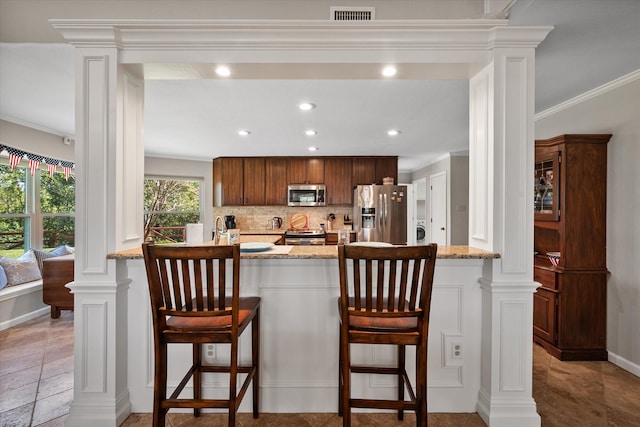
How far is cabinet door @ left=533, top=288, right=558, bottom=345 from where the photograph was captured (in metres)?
2.64

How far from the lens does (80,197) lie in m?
Answer: 1.71

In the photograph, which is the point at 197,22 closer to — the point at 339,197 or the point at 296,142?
the point at 296,142

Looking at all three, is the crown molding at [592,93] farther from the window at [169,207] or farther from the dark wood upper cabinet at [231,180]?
the window at [169,207]

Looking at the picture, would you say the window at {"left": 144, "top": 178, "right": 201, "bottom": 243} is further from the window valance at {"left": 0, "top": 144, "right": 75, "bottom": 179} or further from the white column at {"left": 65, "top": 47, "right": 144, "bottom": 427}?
the white column at {"left": 65, "top": 47, "right": 144, "bottom": 427}

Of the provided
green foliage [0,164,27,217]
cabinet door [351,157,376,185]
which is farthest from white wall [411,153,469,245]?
green foliage [0,164,27,217]

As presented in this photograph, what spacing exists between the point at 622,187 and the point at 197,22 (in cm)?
336

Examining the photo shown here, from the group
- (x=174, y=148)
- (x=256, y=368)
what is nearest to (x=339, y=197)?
(x=174, y=148)

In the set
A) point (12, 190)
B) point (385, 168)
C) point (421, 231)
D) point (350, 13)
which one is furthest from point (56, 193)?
point (421, 231)

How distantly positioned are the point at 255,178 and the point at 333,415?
14.5ft

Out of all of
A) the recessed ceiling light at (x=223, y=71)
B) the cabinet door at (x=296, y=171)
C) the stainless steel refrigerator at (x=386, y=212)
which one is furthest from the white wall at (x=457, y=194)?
the recessed ceiling light at (x=223, y=71)

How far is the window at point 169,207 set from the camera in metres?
5.57

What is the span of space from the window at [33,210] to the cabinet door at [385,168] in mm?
4727

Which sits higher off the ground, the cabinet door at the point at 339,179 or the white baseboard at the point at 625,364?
the cabinet door at the point at 339,179

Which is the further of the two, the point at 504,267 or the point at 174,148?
the point at 174,148
